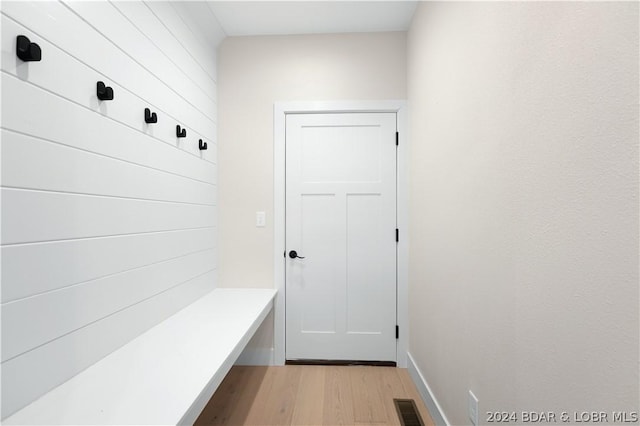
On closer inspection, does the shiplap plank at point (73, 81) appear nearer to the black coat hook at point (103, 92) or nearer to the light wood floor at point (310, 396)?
the black coat hook at point (103, 92)

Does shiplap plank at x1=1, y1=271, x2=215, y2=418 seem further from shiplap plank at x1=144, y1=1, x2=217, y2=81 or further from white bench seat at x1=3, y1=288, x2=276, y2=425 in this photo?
shiplap plank at x1=144, y1=1, x2=217, y2=81

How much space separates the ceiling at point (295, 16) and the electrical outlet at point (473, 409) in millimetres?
2424

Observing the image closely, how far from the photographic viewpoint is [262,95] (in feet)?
8.33

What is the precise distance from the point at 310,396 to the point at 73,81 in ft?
6.97

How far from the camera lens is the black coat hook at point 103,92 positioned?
123 cm

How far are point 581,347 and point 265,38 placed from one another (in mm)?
2765

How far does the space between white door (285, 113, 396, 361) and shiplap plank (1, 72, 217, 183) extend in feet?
3.67

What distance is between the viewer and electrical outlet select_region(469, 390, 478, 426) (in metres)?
1.30

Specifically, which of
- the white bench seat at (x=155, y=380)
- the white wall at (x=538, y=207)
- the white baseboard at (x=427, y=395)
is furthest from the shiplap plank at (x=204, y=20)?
the white baseboard at (x=427, y=395)

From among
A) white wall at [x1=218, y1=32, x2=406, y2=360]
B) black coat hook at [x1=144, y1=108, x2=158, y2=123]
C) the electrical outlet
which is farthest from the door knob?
the electrical outlet

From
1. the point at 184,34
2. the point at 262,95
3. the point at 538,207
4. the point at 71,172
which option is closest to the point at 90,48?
the point at 71,172

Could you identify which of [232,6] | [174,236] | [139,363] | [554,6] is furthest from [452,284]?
[232,6]

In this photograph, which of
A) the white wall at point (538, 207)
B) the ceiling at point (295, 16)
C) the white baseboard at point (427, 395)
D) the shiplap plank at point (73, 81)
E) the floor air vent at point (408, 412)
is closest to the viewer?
the white wall at point (538, 207)

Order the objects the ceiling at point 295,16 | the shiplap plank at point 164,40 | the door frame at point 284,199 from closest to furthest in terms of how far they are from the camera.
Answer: the shiplap plank at point 164,40, the ceiling at point 295,16, the door frame at point 284,199
